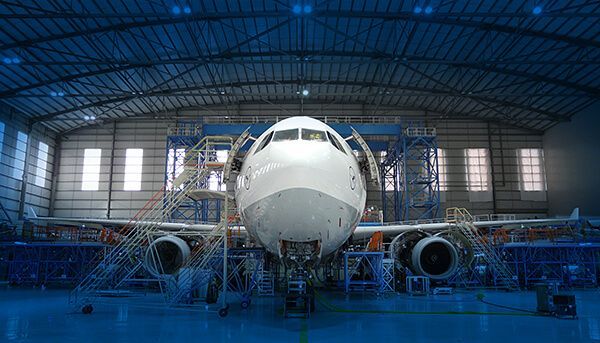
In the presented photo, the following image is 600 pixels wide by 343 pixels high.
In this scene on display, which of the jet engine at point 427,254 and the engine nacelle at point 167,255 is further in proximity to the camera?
the jet engine at point 427,254

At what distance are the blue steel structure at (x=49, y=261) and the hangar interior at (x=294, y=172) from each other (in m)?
0.17

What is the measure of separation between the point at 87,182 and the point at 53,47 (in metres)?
16.1

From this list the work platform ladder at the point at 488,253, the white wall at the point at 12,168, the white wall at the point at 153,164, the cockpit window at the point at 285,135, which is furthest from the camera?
the white wall at the point at 153,164

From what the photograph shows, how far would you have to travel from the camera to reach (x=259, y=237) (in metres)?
7.79

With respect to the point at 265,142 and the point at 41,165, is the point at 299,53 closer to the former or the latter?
the point at 265,142

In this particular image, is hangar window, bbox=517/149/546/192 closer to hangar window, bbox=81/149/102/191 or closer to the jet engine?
the jet engine

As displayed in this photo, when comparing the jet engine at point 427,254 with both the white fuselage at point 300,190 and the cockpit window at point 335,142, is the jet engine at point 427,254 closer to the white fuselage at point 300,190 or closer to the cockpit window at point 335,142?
the white fuselage at point 300,190

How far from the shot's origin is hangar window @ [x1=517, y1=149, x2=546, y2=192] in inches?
1591

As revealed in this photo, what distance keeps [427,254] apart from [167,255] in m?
9.58

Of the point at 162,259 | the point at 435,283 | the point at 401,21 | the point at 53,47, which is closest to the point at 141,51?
the point at 53,47

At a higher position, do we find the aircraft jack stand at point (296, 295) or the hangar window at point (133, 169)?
the hangar window at point (133, 169)

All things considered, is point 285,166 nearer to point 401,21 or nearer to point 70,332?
point 70,332

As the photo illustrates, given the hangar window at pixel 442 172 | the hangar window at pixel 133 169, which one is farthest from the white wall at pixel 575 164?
the hangar window at pixel 133 169

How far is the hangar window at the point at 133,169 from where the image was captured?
3938cm
